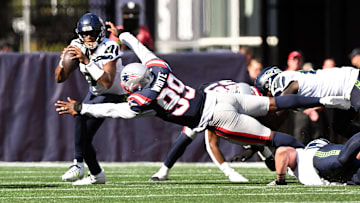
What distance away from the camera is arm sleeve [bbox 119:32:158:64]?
9.66 meters

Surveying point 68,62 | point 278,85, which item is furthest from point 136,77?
point 278,85

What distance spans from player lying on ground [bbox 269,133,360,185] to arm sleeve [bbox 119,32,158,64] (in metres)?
1.58

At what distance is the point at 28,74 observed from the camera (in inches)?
520

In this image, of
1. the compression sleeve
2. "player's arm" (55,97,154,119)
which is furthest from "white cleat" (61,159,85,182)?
the compression sleeve

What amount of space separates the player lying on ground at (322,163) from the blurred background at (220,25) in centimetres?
859

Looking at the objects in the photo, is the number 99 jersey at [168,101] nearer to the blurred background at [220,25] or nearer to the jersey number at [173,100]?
the jersey number at [173,100]

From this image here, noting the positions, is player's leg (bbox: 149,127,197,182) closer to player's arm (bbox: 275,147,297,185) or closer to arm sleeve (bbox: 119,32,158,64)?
arm sleeve (bbox: 119,32,158,64)

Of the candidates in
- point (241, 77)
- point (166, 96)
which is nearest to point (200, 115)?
point (166, 96)

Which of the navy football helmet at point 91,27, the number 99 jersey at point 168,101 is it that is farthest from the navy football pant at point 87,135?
the number 99 jersey at point 168,101

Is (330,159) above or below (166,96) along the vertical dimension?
below

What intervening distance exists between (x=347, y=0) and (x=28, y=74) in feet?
26.1

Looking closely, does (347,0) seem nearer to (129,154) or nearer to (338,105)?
(129,154)

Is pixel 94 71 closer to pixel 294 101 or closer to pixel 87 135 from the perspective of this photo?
pixel 87 135

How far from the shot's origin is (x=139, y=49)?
977cm
